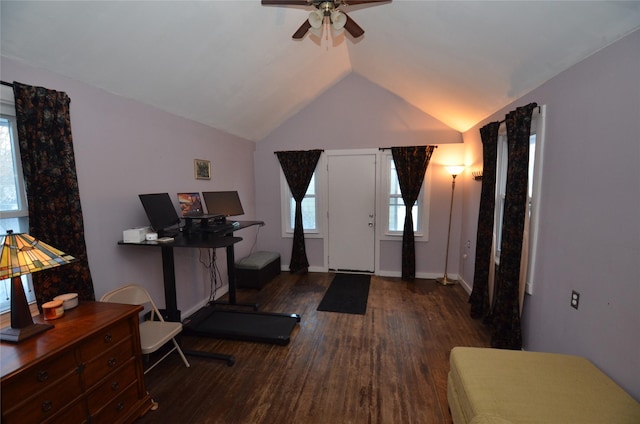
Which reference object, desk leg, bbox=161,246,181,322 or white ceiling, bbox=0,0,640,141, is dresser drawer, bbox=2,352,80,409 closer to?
desk leg, bbox=161,246,181,322

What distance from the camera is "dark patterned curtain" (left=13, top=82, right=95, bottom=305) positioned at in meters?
1.68

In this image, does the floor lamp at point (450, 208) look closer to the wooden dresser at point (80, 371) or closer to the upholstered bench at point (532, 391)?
the upholstered bench at point (532, 391)

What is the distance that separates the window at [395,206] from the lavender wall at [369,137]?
14 centimetres

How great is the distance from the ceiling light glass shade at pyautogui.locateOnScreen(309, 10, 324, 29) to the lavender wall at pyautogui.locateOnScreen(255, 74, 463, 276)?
2.61 metres

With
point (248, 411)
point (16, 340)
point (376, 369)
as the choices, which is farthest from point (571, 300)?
point (16, 340)

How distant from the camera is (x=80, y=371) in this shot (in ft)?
4.69

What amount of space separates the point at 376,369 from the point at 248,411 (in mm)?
1077

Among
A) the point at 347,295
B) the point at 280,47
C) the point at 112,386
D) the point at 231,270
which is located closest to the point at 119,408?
the point at 112,386

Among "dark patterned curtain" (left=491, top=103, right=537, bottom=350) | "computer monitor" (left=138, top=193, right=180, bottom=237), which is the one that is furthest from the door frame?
"computer monitor" (left=138, top=193, right=180, bottom=237)

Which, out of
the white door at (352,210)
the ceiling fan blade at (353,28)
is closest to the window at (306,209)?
the white door at (352,210)

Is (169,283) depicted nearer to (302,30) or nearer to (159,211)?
(159,211)

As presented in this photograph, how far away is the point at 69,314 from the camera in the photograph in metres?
1.64

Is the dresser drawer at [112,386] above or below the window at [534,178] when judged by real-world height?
below

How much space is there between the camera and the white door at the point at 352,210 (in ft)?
14.8
